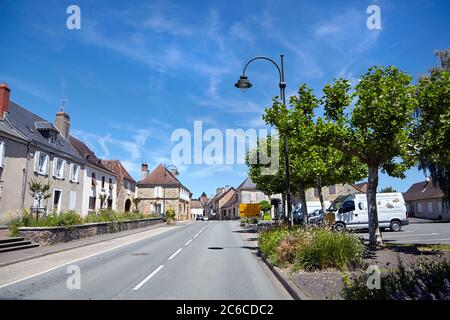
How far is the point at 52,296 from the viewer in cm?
715

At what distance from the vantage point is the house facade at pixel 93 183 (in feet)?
117

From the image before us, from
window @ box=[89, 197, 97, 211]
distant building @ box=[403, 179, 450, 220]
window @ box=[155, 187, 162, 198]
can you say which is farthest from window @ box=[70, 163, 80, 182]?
distant building @ box=[403, 179, 450, 220]

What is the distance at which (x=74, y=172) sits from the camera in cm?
3341

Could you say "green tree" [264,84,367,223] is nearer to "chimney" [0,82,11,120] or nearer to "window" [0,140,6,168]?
"window" [0,140,6,168]

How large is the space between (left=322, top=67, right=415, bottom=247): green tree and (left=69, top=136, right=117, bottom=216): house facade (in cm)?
2678

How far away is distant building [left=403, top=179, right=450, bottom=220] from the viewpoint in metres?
45.0

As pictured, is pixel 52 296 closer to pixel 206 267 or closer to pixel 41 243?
pixel 206 267

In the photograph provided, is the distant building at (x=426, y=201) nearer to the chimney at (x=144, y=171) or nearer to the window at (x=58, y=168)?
the window at (x=58, y=168)

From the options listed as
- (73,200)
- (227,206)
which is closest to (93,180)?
(73,200)

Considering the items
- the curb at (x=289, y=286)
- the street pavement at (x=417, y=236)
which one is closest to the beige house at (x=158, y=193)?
the street pavement at (x=417, y=236)

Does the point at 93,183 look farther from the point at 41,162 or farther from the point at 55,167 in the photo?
the point at 41,162

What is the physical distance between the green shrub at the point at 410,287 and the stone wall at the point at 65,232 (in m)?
15.8

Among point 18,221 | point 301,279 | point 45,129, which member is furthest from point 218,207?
point 301,279
